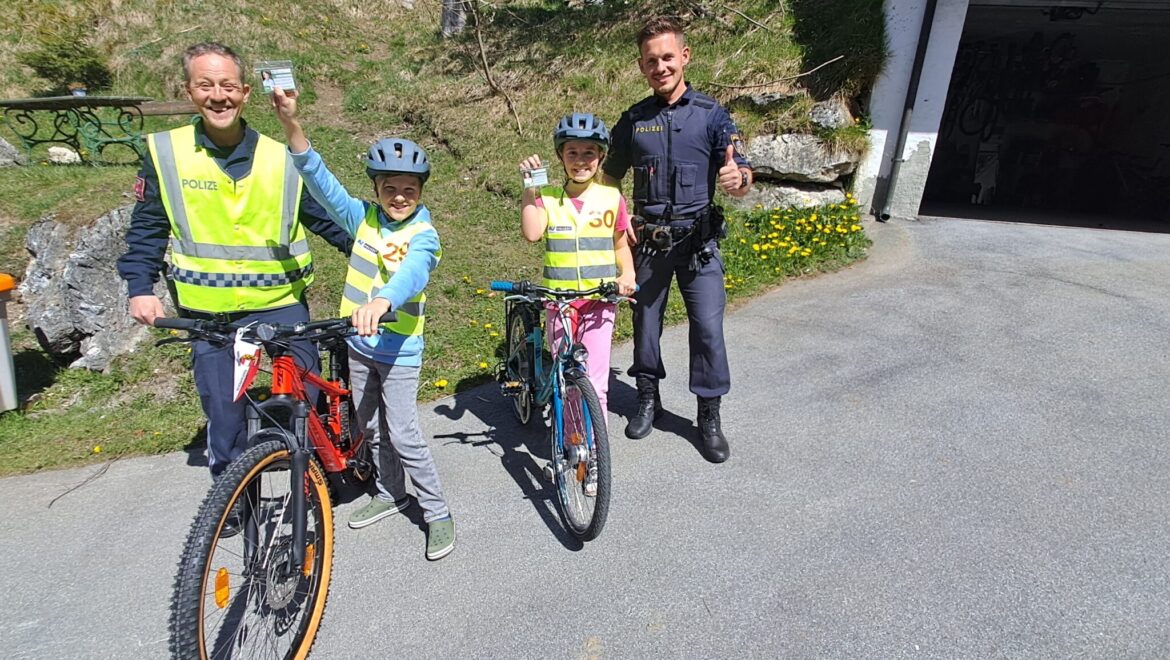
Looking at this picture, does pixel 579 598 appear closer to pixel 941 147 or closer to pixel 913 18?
pixel 913 18

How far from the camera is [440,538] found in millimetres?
2961

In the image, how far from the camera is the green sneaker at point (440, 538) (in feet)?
9.57

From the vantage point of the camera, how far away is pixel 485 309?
19.5 ft

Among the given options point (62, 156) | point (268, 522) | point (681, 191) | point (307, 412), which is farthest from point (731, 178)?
point (62, 156)

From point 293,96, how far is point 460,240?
513 cm

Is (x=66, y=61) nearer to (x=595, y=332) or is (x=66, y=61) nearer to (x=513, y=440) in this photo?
(x=513, y=440)

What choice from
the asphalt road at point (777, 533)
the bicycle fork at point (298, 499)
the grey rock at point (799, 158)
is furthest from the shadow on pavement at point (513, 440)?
the grey rock at point (799, 158)

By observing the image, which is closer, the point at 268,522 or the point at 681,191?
the point at 268,522

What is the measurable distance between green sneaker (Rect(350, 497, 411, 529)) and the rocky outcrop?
3.29m

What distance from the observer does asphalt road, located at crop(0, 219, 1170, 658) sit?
2.47 metres

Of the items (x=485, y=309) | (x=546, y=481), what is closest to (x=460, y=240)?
(x=485, y=309)

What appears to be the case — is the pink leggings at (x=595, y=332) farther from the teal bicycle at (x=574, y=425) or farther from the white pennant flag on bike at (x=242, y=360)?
the white pennant flag on bike at (x=242, y=360)

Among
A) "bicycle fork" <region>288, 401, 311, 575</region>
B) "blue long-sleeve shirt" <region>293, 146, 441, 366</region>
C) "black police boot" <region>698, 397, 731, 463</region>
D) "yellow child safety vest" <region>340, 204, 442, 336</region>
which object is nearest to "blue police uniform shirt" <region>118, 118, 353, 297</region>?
"blue long-sleeve shirt" <region>293, 146, 441, 366</region>

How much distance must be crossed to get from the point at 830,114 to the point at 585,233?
241 inches
